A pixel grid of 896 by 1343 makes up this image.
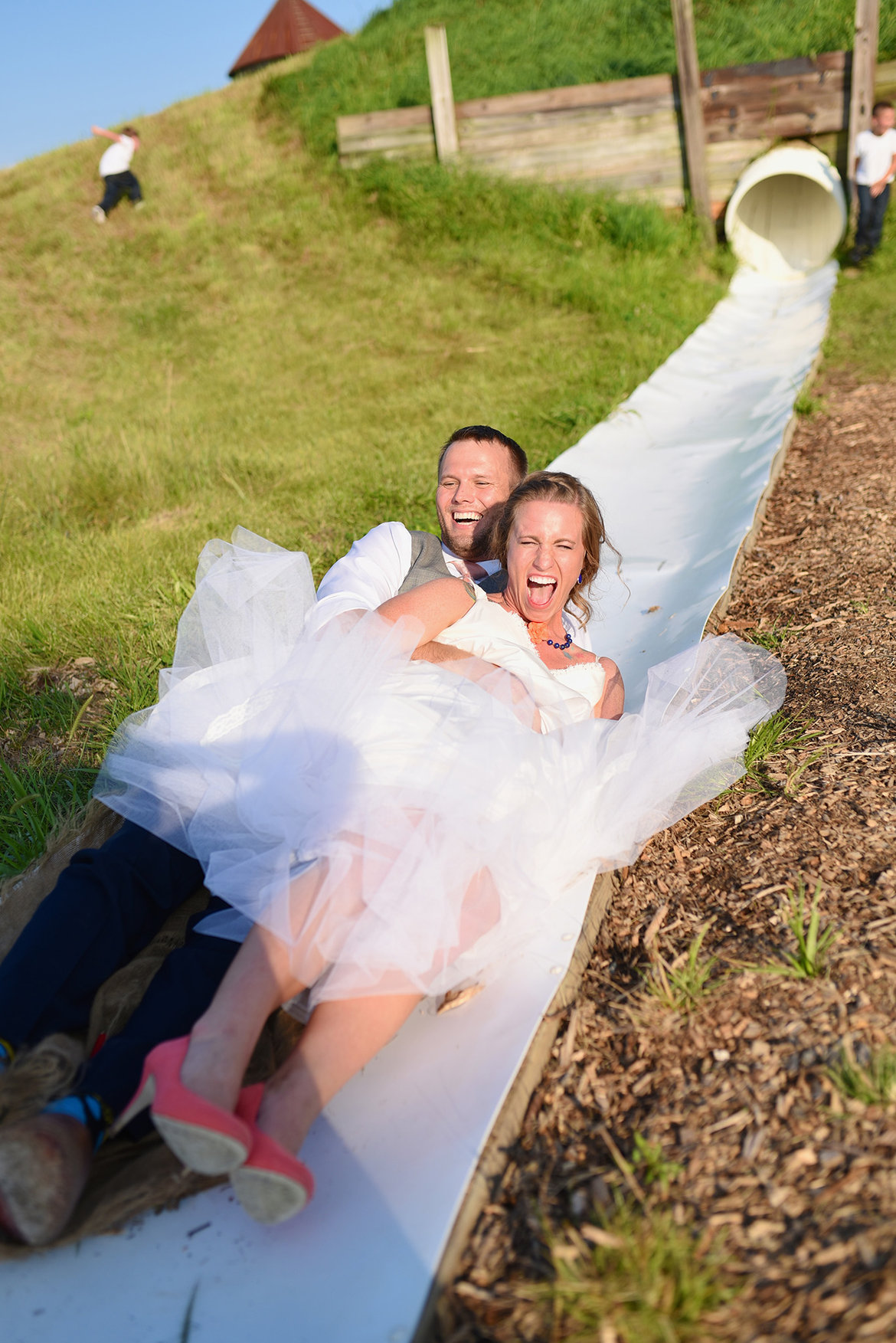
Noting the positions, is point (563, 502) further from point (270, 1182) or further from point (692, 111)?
point (692, 111)

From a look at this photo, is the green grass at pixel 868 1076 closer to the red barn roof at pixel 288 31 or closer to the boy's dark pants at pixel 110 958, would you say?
the boy's dark pants at pixel 110 958

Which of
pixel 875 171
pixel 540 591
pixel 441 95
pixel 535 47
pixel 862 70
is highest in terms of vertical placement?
pixel 535 47

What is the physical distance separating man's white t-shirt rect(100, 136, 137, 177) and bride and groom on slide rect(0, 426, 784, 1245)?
8.85 metres

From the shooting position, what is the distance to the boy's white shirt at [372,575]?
7.30 ft

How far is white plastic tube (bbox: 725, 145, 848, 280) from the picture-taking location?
27.4ft

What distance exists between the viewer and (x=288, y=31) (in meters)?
21.3

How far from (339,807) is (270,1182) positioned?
1.99 ft

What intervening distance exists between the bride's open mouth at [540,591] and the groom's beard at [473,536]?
0.87 feet

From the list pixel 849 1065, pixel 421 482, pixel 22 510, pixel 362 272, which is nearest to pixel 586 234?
pixel 362 272

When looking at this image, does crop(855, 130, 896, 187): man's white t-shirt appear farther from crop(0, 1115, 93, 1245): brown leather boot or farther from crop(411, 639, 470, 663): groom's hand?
crop(0, 1115, 93, 1245): brown leather boot

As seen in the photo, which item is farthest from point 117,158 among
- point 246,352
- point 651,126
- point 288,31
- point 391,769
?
point 288,31

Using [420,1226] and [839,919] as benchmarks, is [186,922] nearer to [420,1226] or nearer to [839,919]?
[420,1226]

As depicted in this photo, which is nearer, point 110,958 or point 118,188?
point 110,958

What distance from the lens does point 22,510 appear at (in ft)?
15.7
